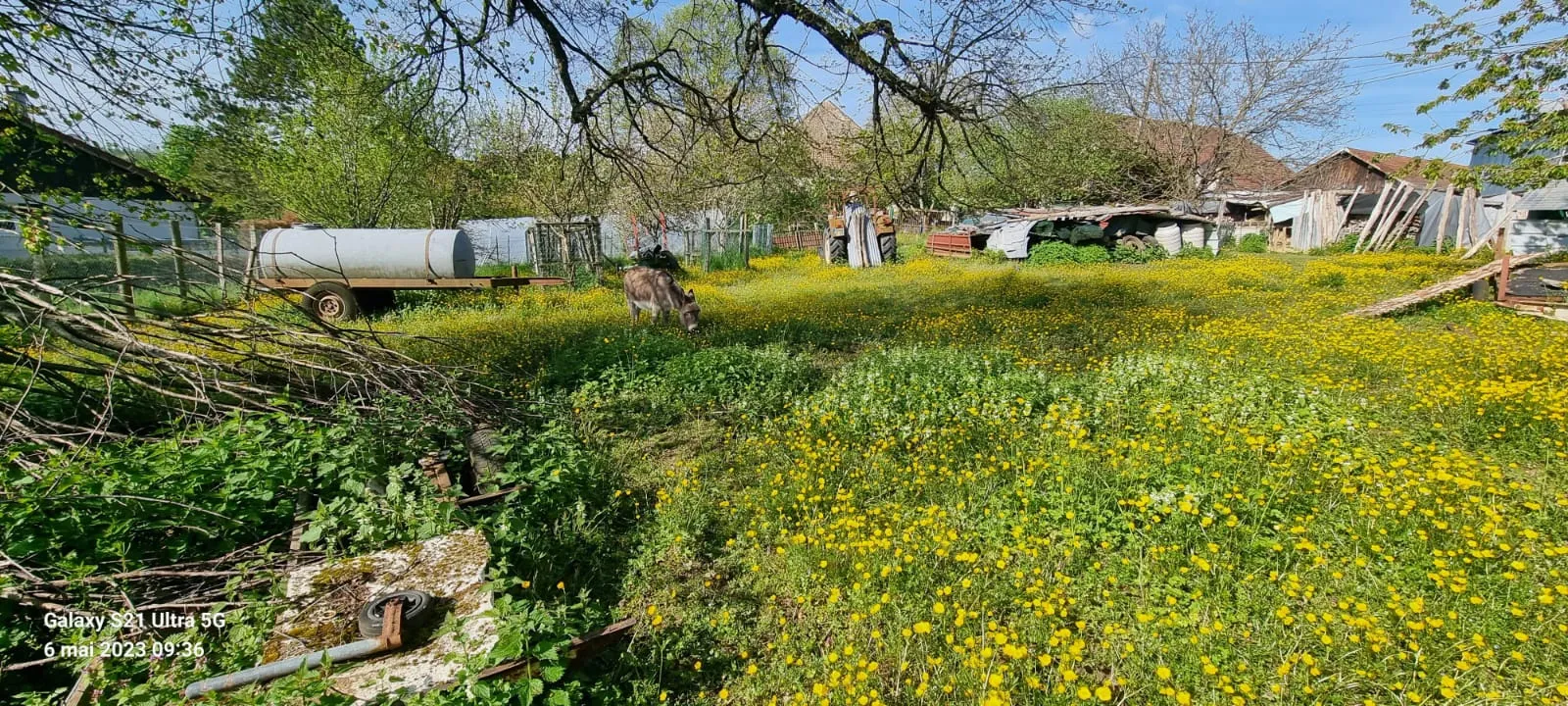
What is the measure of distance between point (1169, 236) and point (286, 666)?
2727 cm

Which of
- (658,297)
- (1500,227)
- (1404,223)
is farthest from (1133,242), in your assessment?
(658,297)

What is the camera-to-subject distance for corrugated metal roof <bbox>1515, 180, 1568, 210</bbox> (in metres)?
17.5

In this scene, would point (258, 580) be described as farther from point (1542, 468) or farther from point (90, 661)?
point (1542, 468)

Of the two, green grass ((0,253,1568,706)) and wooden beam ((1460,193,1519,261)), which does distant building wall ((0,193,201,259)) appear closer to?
green grass ((0,253,1568,706))

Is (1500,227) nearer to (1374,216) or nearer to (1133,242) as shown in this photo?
(1374,216)

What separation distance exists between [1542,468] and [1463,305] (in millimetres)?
8495

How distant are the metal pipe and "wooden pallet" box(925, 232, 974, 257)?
24263mm

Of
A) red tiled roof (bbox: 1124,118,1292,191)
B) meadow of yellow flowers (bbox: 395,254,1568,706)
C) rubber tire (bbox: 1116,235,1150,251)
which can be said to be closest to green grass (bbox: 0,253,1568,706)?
meadow of yellow flowers (bbox: 395,254,1568,706)

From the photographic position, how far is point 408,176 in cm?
1494

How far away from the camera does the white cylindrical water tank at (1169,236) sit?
2275 cm

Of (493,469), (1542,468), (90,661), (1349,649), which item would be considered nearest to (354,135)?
(493,469)

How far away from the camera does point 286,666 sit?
7.09ft

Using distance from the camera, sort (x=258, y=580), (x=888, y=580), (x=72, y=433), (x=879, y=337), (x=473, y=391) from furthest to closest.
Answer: (x=879, y=337) → (x=473, y=391) → (x=72, y=433) → (x=888, y=580) → (x=258, y=580)

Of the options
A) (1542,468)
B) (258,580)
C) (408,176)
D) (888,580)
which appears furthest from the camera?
(408,176)
